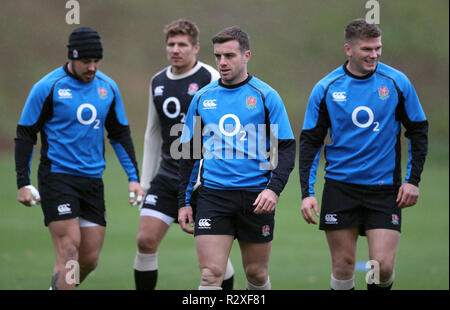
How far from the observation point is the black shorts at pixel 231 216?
5465 millimetres

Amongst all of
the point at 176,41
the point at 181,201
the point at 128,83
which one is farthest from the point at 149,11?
the point at 181,201

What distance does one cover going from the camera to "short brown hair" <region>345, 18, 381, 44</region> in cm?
574

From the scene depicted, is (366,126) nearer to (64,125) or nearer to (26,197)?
(64,125)

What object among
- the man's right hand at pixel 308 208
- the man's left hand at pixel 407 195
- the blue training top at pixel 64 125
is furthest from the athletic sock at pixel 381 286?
the blue training top at pixel 64 125

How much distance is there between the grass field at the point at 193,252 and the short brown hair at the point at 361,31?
3.41 meters

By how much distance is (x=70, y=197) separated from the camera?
20.1 ft

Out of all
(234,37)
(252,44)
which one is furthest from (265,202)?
(252,44)

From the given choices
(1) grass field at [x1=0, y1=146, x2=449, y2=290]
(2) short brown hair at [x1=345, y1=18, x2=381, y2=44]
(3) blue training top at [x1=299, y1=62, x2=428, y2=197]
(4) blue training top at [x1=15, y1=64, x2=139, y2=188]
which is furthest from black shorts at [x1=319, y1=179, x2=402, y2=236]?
(1) grass field at [x1=0, y1=146, x2=449, y2=290]

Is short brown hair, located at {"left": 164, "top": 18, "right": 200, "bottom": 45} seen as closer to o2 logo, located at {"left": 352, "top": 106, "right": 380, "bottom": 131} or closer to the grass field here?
o2 logo, located at {"left": 352, "top": 106, "right": 380, "bottom": 131}

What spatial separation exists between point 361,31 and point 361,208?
1.41 meters
